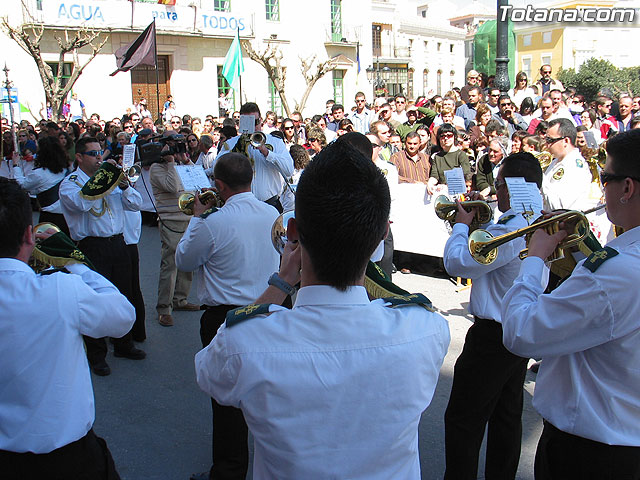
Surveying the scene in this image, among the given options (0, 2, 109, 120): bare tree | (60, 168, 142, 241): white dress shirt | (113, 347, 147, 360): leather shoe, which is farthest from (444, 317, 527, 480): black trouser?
(0, 2, 109, 120): bare tree

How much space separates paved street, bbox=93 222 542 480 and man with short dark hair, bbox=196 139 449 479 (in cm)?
226

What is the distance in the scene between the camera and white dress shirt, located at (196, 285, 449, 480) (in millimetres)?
1355

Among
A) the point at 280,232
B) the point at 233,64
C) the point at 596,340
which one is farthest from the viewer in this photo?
the point at 233,64

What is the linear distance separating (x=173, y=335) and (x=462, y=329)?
2733 millimetres

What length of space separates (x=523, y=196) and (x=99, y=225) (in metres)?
3.61

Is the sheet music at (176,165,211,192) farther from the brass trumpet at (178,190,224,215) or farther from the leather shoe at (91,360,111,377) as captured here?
the leather shoe at (91,360,111,377)

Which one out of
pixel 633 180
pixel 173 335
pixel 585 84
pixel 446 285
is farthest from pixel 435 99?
pixel 585 84

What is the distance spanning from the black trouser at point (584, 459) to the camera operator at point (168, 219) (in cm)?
457

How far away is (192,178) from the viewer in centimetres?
447

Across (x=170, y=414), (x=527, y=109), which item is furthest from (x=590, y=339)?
(x=527, y=109)

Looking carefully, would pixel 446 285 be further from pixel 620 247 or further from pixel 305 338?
pixel 305 338

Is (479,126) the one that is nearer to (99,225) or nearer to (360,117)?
(360,117)

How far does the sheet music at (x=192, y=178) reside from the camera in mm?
4391

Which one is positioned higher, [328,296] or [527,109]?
[527,109]
